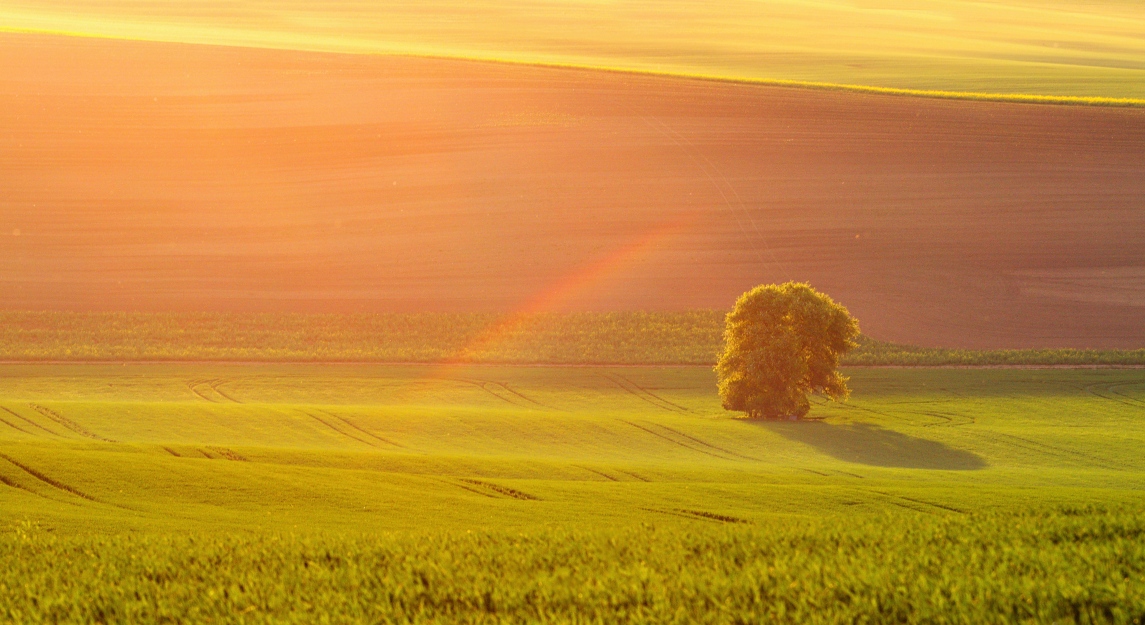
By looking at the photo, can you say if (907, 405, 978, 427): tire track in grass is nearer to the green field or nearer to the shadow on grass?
the green field

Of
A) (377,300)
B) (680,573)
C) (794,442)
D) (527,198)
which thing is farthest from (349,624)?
(527,198)

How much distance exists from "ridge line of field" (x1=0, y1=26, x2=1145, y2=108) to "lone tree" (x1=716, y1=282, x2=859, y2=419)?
4065 centimetres

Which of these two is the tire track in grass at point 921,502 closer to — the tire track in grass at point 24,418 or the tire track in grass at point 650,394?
the tire track in grass at point 650,394

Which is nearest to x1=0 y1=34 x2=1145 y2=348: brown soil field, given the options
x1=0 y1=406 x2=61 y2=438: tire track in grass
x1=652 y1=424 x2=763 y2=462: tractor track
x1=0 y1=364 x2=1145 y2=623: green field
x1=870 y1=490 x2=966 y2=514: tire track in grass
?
x1=0 y1=364 x2=1145 y2=623: green field

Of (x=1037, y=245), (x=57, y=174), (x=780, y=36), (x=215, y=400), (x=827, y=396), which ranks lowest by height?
(x=215, y=400)

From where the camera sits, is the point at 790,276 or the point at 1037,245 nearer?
the point at 790,276

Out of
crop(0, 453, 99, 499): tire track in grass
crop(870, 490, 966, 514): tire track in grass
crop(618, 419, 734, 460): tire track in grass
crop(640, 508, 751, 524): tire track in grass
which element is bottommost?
crop(0, 453, 99, 499): tire track in grass

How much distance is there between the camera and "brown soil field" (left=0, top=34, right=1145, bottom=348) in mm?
46812

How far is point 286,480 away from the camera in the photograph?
56.6ft

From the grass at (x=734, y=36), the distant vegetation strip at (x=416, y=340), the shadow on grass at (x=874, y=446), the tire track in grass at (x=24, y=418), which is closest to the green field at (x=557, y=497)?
the shadow on grass at (x=874, y=446)

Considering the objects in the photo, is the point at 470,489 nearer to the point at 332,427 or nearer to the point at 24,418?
the point at 332,427

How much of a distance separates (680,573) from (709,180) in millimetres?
50188

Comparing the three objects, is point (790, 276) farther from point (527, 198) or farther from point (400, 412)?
point (400, 412)

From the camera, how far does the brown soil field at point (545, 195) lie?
154 ft
